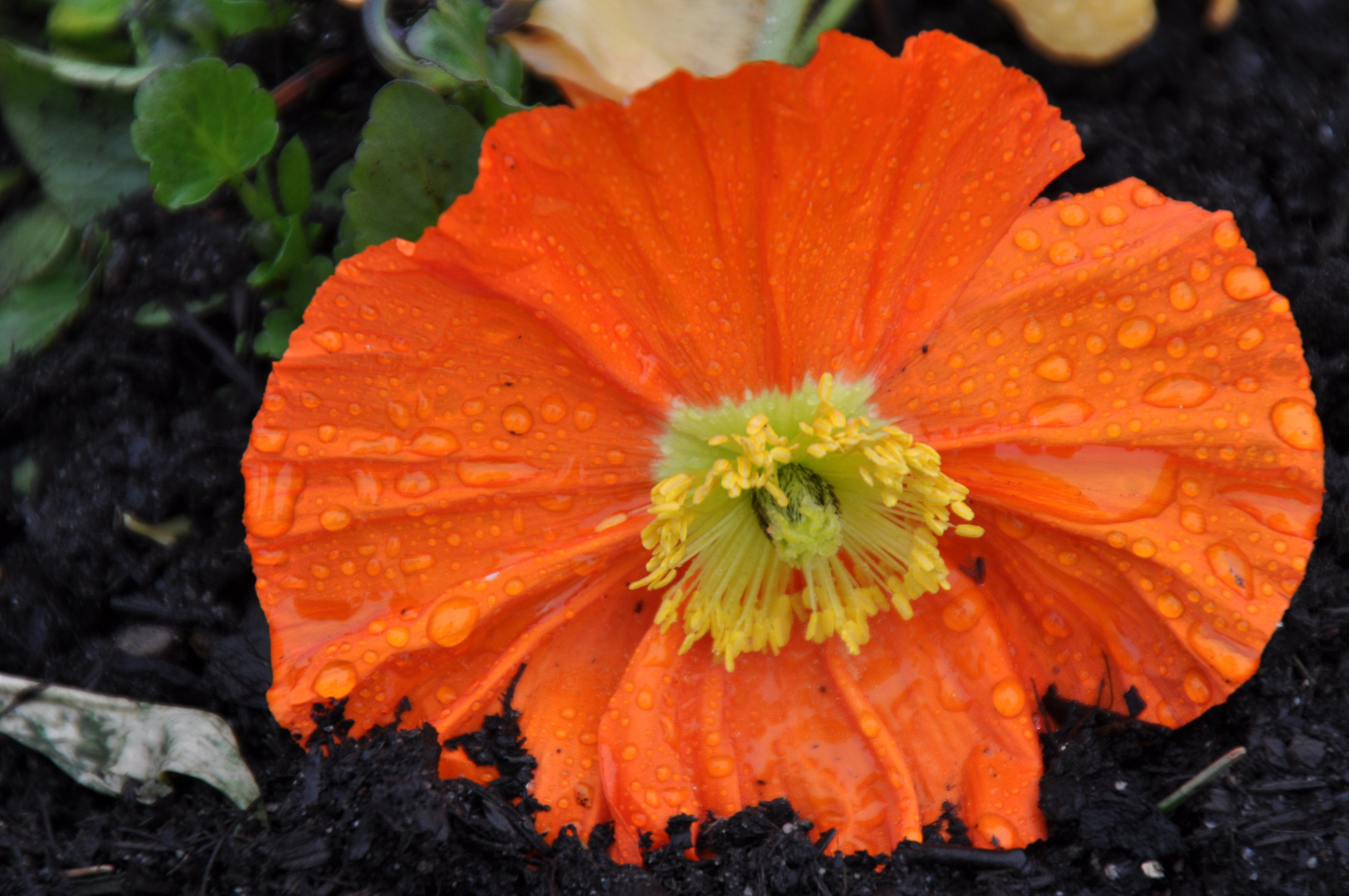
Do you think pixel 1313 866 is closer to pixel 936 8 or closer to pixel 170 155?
pixel 936 8

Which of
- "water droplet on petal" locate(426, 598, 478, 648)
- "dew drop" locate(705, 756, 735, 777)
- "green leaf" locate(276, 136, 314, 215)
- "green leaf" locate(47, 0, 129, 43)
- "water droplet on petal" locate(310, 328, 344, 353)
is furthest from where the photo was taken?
"green leaf" locate(47, 0, 129, 43)

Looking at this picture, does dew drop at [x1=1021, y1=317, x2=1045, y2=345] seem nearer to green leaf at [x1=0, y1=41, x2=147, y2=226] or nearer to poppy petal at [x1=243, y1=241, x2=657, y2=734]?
poppy petal at [x1=243, y1=241, x2=657, y2=734]

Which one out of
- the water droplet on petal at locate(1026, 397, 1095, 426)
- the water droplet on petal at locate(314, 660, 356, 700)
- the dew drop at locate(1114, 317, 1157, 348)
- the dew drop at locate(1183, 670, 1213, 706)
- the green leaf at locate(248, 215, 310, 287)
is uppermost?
the dew drop at locate(1114, 317, 1157, 348)

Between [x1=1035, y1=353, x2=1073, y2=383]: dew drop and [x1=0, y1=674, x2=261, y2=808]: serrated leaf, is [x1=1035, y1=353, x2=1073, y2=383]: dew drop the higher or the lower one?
the higher one

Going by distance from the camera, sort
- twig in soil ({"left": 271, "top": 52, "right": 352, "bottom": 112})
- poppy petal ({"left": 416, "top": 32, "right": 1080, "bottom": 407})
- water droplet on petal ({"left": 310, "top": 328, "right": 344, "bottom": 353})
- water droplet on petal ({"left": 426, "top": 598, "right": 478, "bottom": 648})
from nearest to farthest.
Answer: poppy petal ({"left": 416, "top": 32, "right": 1080, "bottom": 407}) < water droplet on petal ({"left": 310, "top": 328, "right": 344, "bottom": 353}) < water droplet on petal ({"left": 426, "top": 598, "right": 478, "bottom": 648}) < twig in soil ({"left": 271, "top": 52, "right": 352, "bottom": 112})

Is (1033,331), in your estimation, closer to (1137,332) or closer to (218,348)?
(1137,332)

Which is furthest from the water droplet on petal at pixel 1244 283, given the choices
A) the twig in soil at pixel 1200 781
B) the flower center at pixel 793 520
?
the twig in soil at pixel 1200 781

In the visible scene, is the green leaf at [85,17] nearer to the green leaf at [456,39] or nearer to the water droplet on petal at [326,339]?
the green leaf at [456,39]

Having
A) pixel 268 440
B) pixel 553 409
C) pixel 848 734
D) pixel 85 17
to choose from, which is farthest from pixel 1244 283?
pixel 85 17

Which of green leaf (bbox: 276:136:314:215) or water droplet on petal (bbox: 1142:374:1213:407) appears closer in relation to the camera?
water droplet on petal (bbox: 1142:374:1213:407)

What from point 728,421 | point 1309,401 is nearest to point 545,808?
point 728,421

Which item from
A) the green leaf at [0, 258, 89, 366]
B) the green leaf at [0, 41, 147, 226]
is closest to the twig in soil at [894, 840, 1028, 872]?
the green leaf at [0, 258, 89, 366]
